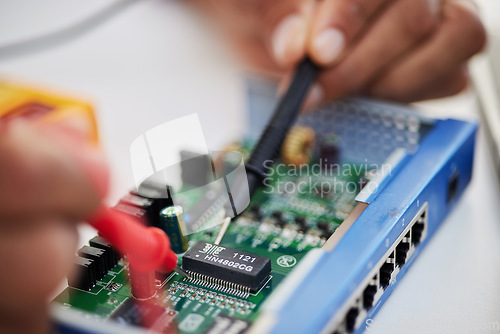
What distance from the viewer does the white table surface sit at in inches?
33.5

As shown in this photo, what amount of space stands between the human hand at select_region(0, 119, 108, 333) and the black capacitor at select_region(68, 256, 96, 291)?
26 centimetres

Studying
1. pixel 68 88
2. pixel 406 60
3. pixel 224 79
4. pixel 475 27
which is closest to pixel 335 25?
pixel 406 60

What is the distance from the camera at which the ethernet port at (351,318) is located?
0.72m

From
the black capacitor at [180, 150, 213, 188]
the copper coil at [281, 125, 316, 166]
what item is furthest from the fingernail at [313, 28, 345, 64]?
the black capacitor at [180, 150, 213, 188]

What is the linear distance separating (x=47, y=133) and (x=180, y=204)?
44 centimetres

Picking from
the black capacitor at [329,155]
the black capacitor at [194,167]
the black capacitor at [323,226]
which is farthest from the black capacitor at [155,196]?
the black capacitor at [329,155]

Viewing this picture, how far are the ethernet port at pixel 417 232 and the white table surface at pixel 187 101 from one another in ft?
0.16

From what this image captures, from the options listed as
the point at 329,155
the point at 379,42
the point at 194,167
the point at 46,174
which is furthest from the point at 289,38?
the point at 46,174

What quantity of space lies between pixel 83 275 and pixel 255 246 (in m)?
0.24

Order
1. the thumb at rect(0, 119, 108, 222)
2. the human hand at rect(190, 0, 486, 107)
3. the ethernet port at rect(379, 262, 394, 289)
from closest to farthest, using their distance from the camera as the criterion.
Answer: the thumb at rect(0, 119, 108, 222) < the ethernet port at rect(379, 262, 394, 289) < the human hand at rect(190, 0, 486, 107)

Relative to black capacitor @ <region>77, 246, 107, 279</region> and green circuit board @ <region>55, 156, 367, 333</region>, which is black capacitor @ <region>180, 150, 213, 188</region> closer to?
green circuit board @ <region>55, 156, 367, 333</region>

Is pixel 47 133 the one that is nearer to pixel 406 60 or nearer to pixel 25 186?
pixel 25 186

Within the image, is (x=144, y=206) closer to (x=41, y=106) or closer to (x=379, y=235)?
(x=379, y=235)

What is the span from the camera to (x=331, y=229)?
895mm
